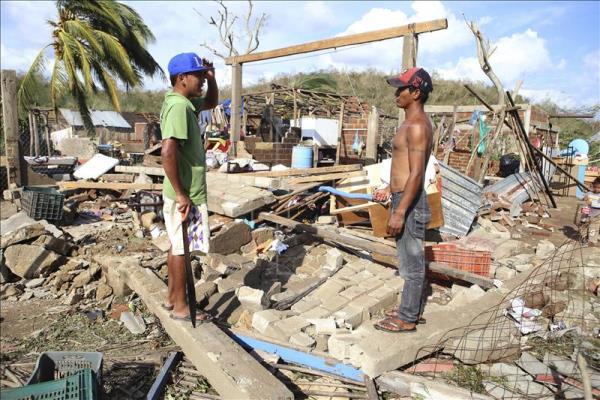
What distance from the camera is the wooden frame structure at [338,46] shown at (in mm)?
6824

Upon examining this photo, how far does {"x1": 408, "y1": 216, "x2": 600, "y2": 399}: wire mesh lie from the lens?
286 centimetres

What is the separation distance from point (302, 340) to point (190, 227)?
4.25 feet

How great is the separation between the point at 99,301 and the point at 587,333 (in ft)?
15.1

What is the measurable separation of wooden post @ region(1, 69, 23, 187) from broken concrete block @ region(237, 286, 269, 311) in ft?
20.7

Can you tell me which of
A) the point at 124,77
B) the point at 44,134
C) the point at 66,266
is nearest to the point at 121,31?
the point at 124,77

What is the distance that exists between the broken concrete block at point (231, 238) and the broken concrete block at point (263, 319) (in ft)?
5.96

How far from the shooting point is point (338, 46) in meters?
8.21

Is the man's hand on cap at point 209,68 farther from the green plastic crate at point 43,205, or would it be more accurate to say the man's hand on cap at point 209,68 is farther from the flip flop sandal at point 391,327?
the green plastic crate at point 43,205

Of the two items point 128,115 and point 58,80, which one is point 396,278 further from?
point 128,115

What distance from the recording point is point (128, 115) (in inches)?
1203

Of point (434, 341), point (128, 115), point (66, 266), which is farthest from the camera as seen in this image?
point (128, 115)

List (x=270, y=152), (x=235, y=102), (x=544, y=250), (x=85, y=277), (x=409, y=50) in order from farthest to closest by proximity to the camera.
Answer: (x=270, y=152)
(x=235, y=102)
(x=409, y=50)
(x=544, y=250)
(x=85, y=277)

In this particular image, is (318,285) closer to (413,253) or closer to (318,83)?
(413,253)

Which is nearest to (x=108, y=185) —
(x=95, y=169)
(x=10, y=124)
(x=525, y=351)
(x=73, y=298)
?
(x=95, y=169)
